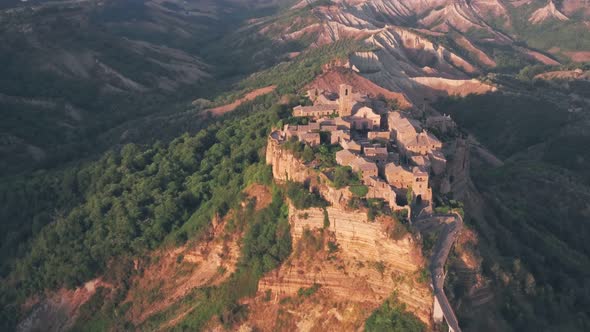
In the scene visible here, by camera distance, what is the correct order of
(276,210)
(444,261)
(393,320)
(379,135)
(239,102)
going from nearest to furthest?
(393,320) < (444,261) < (276,210) < (379,135) < (239,102)

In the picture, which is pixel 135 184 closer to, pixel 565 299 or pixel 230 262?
pixel 230 262

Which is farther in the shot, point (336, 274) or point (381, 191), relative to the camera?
point (381, 191)

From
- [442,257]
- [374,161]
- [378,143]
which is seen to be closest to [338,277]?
[442,257]

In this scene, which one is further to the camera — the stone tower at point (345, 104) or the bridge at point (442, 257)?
the stone tower at point (345, 104)

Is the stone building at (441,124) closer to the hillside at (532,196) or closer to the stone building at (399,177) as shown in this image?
the hillside at (532,196)

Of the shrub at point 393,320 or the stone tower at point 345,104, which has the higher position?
the stone tower at point 345,104

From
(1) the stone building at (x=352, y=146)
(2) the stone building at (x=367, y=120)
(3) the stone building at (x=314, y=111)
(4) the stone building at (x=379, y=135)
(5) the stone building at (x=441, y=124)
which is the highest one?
(1) the stone building at (x=352, y=146)

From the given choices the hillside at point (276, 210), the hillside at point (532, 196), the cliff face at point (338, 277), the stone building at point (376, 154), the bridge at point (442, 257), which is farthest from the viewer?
the stone building at point (376, 154)

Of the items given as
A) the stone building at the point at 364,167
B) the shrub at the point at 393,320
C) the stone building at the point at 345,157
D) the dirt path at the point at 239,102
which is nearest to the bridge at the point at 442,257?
the shrub at the point at 393,320

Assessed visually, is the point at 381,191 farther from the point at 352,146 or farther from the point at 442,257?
the point at 352,146

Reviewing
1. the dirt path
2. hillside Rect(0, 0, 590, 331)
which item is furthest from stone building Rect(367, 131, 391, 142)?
the dirt path

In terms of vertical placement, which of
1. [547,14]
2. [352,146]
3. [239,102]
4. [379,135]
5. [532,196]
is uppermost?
[352,146]

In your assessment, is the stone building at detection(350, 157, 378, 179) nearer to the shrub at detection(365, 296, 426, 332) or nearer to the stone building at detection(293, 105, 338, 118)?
the shrub at detection(365, 296, 426, 332)
